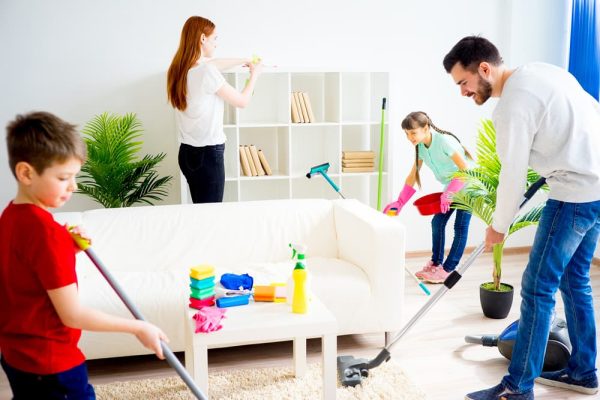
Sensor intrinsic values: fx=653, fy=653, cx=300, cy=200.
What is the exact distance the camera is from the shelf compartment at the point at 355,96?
5.05 metres

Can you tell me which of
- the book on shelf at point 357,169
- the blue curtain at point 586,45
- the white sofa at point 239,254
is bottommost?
the white sofa at point 239,254

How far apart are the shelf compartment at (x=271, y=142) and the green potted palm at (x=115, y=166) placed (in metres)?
0.65

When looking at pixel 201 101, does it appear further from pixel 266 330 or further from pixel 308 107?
pixel 266 330

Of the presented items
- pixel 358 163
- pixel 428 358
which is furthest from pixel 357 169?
pixel 428 358

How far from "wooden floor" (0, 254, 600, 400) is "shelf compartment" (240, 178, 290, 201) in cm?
149

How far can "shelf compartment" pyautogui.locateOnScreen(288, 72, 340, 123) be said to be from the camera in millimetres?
4877

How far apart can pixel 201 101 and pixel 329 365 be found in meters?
1.76

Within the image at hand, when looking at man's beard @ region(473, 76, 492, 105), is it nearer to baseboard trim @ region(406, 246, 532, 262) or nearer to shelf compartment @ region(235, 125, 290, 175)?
shelf compartment @ region(235, 125, 290, 175)

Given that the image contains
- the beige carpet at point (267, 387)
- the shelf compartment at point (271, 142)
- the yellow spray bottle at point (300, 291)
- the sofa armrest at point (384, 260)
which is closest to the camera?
the yellow spray bottle at point (300, 291)

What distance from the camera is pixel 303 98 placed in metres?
4.73

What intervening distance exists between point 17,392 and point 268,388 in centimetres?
142

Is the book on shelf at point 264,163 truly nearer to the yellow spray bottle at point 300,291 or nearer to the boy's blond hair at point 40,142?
the yellow spray bottle at point 300,291

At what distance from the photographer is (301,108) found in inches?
186

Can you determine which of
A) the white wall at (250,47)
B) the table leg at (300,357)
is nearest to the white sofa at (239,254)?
the table leg at (300,357)
